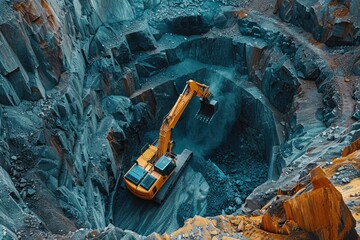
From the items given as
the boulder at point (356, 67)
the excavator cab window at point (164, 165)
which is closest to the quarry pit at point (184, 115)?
the boulder at point (356, 67)

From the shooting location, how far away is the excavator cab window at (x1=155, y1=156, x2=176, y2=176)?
1723 centimetres

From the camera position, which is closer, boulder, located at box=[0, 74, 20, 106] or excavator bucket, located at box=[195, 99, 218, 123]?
boulder, located at box=[0, 74, 20, 106]

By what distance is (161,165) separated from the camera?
682 inches

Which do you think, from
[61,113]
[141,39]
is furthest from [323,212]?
[141,39]

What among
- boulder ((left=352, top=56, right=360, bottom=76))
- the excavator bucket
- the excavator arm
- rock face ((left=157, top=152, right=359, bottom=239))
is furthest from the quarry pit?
the excavator arm

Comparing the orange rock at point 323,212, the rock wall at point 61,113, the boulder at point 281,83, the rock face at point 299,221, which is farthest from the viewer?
the boulder at point 281,83

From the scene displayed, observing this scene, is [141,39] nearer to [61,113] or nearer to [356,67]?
[61,113]

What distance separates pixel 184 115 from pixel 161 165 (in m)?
5.60

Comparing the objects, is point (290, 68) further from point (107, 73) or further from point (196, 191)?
point (107, 73)

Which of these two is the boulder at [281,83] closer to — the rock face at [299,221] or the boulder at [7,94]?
the rock face at [299,221]

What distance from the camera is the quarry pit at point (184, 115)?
469 inches

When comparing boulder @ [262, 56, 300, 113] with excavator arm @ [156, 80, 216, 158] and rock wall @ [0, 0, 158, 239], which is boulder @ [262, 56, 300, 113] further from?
rock wall @ [0, 0, 158, 239]

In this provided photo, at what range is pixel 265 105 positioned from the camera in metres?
20.3

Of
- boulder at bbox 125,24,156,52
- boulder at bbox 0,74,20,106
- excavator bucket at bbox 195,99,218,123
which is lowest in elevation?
excavator bucket at bbox 195,99,218,123
